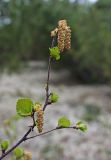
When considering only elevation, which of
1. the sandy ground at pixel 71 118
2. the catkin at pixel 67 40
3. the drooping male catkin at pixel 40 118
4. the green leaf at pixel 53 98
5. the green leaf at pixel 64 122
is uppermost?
the catkin at pixel 67 40

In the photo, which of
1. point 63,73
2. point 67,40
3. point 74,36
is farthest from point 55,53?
point 63,73

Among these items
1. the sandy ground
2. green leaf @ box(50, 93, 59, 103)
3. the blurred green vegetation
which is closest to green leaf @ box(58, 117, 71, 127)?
green leaf @ box(50, 93, 59, 103)

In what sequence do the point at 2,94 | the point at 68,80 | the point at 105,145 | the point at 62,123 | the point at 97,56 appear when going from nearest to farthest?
1. the point at 62,123
2. the point at 105,145
3. the point at 2,94
4. the point at 97,56
5. the point at 68,80

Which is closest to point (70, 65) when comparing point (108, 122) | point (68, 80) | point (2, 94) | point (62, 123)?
point (68, 80)

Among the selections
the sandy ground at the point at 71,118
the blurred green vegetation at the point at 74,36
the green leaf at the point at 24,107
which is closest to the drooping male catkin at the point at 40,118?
the green leaf at the point at 24,107

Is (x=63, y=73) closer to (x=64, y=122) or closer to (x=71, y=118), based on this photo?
(x=71, y=118)

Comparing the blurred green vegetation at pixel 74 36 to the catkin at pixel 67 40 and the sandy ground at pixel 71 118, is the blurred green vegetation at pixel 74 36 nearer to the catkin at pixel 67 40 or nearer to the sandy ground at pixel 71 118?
the sandy ground at pixel 71 118

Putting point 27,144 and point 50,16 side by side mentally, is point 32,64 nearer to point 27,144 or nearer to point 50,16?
point 50,16
